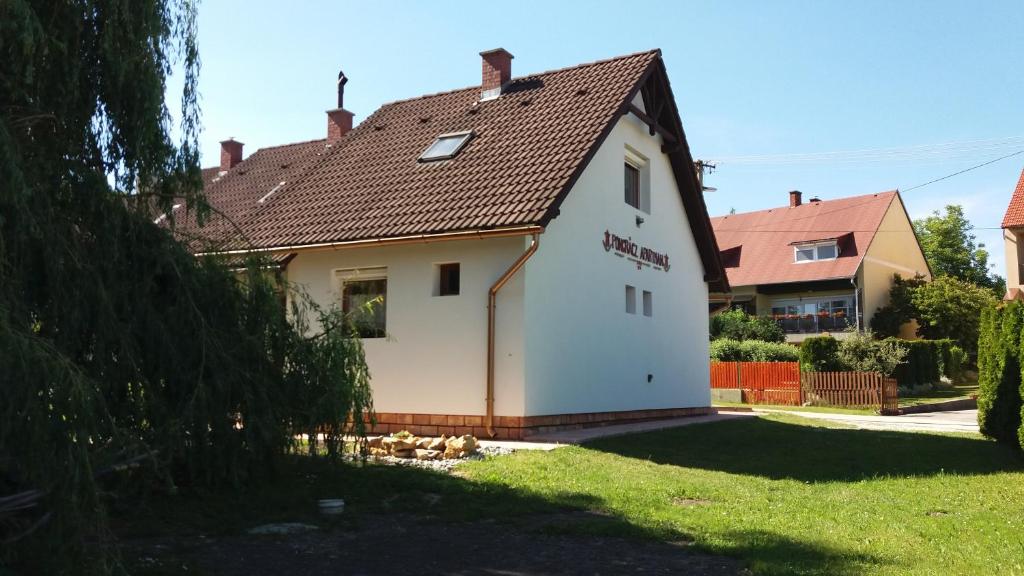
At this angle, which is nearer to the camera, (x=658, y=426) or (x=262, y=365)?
(x=262, y=365)

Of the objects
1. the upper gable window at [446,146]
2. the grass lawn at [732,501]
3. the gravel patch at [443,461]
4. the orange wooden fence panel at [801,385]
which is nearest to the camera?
the grass lawn at [732,501]

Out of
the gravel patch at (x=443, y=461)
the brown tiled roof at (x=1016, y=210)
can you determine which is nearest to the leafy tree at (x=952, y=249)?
the brown tiled roof at (x=1016, y=210)

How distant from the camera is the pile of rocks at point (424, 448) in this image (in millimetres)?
10602

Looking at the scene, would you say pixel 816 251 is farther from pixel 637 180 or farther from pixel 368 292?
pixel 368 292

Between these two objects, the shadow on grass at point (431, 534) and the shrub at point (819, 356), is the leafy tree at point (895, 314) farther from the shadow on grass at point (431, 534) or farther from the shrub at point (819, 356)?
the shadow on grass at point (431, 534)

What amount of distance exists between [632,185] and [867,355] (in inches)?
596

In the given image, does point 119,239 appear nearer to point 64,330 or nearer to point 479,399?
point 64,330

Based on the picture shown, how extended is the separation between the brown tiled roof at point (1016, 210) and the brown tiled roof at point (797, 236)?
256 inches

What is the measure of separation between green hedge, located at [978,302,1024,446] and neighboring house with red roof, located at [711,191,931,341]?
27.8 m

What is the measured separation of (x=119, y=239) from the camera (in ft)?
19.9

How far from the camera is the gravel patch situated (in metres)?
9.73

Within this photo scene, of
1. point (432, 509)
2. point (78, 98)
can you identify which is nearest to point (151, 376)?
point (78, 98)

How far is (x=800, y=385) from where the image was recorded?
28.3 m

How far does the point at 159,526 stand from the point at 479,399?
23.5 feet
